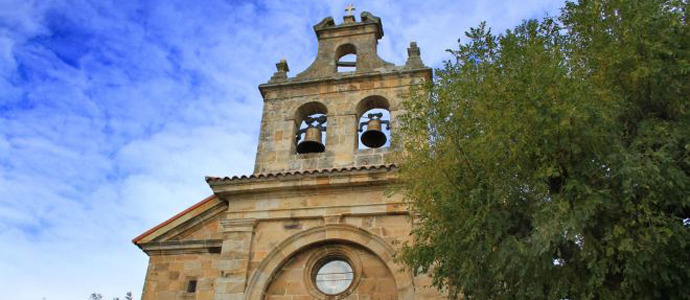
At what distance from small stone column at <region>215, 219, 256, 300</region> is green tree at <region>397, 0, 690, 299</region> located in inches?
132

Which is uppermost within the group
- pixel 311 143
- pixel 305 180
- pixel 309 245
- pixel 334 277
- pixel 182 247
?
pixel 311 143

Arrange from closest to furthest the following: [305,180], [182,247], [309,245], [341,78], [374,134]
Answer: [309,245]
[305,180]
[182,247]
[374,134]
[341,78]

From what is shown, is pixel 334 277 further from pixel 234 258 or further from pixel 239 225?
pixel 239 225

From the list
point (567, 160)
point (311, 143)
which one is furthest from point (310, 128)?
point (567, 160)

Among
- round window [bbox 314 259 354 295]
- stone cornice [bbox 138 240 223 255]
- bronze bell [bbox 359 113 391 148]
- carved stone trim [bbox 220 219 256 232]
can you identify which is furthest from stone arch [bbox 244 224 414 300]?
bronze bell [bbox 359 113 391 148]

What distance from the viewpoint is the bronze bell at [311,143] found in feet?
35.7

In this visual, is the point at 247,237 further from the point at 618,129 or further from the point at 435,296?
the point at 618,129

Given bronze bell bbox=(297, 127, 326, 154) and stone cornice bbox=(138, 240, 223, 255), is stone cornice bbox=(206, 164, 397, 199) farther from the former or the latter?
bronze bell bbox=(297, 127, 326, 154)

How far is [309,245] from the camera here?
9.34 metres

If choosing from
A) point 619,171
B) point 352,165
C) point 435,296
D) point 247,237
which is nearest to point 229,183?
point 247,237

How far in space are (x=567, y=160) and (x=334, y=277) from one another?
465cm

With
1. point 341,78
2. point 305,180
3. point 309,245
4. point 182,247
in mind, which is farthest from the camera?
point 341,78

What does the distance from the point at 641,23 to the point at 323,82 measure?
6524 mm

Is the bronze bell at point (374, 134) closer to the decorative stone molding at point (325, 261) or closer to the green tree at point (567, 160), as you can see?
the decorative stone molding at point (325, 261)
